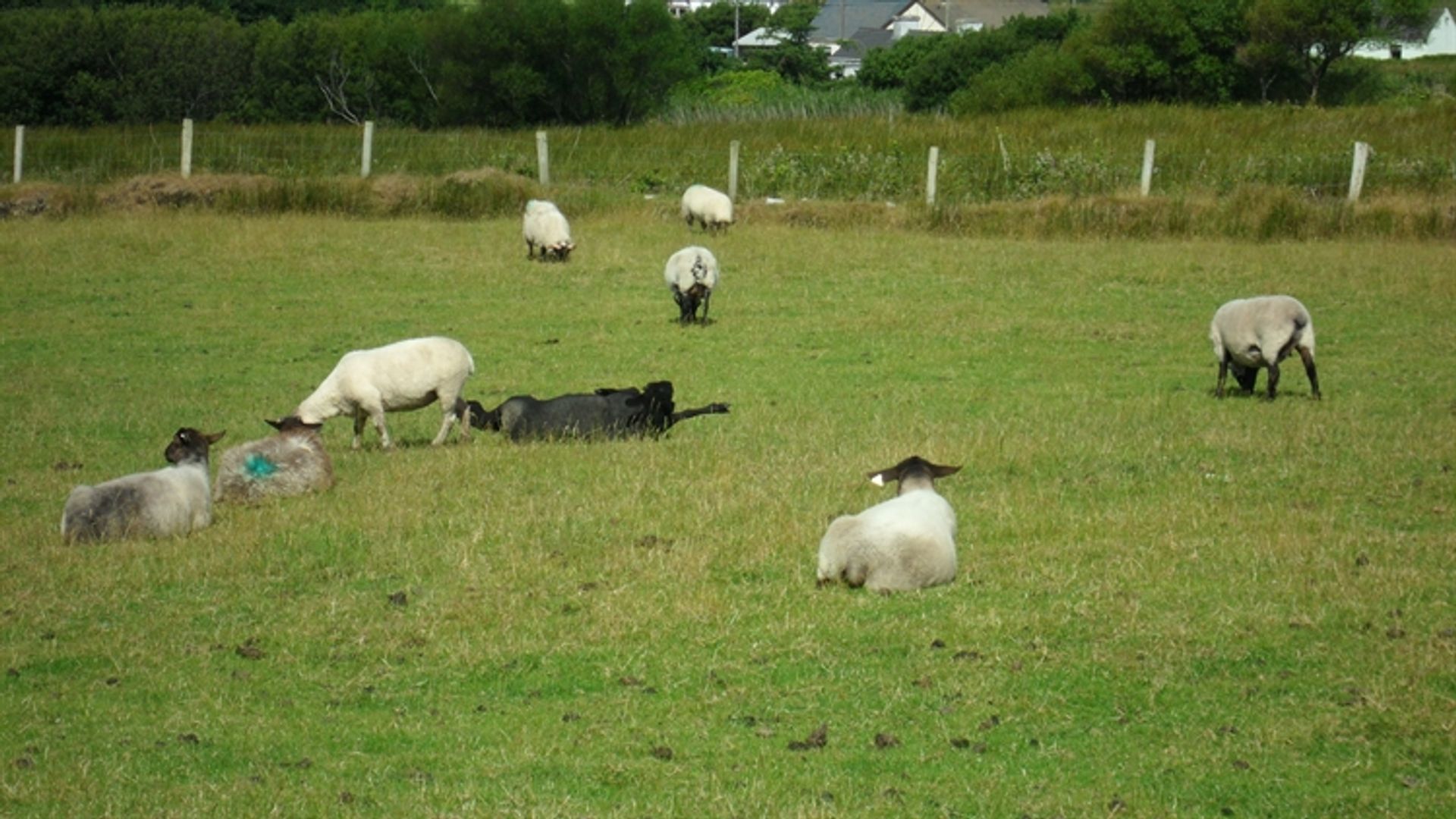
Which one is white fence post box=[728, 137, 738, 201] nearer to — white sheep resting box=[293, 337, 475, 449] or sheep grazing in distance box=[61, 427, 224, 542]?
white sheep resting box=[293, 337, 475, 449]

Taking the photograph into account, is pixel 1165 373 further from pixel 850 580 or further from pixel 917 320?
pixel 850 580

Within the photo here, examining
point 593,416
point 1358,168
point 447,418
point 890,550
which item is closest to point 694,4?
point 1358,168

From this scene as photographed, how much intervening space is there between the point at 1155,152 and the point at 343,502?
75.7 feet

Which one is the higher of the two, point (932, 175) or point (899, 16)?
point (899, 16)

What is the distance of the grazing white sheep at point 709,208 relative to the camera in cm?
2547

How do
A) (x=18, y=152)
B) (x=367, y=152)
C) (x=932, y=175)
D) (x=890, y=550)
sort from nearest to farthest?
(x=890, y=550) → (x=932, y=175) → (x=18, y=152) → (x=367, y=152)

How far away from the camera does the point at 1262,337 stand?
1348 centimetres

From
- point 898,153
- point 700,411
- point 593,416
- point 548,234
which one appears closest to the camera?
point 700,411

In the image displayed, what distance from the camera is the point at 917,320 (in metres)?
18.5

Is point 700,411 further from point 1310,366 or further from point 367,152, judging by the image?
point 367,152

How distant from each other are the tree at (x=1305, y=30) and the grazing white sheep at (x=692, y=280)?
3144cm

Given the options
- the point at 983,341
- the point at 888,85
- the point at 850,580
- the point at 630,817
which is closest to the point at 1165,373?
the point at 983,341

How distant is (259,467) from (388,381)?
67.7 inches

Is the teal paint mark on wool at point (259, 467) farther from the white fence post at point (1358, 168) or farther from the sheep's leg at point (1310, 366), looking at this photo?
the white fence post at point (1358, 168)
